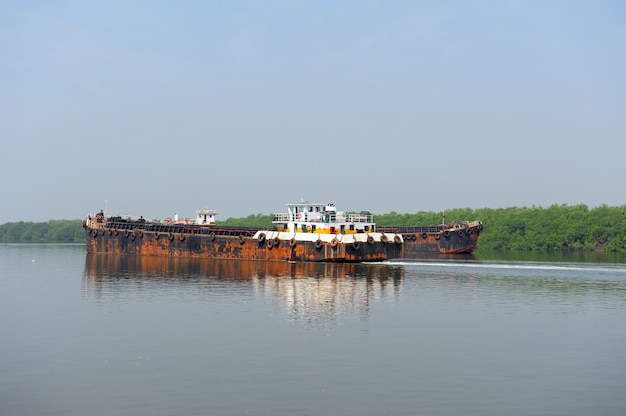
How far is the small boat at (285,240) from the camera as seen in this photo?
7331 centimetres

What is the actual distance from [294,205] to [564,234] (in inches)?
2866

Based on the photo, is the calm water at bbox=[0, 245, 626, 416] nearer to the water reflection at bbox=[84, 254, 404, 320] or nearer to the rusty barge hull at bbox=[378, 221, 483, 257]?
the water reflection at bbox=[84, 254, 404, 320]

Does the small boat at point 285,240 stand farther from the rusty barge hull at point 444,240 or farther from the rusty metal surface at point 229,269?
the rusty barge hull at point 444,240

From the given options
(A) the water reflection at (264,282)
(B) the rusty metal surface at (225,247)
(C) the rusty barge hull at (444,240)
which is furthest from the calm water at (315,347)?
(C) the rusty barge hull at (444,240)

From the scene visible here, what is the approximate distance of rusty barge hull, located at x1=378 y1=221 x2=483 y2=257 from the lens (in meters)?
103

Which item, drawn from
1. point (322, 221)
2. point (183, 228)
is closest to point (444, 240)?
point (322, 221)

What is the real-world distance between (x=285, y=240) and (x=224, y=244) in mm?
10340

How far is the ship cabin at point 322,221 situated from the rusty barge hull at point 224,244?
1830 millimetres

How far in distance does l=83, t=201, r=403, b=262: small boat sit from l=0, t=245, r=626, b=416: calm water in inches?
570

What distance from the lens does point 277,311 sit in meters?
42.3

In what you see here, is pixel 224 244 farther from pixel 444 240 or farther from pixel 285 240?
pixel 444 240

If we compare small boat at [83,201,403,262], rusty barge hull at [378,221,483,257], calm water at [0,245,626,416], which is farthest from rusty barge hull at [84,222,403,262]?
rusty barge hull at [378,221,483,257]

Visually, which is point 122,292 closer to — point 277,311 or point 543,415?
point 277,311

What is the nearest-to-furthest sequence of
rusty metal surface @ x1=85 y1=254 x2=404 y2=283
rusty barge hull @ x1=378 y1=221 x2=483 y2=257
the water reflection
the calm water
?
the calm water → the water reflection → rusty metal surface @ x1=85 y1=254 x2=404 y2=283 → rusty barge hull @ x1=378 y1=221 x2=483 y2=257
